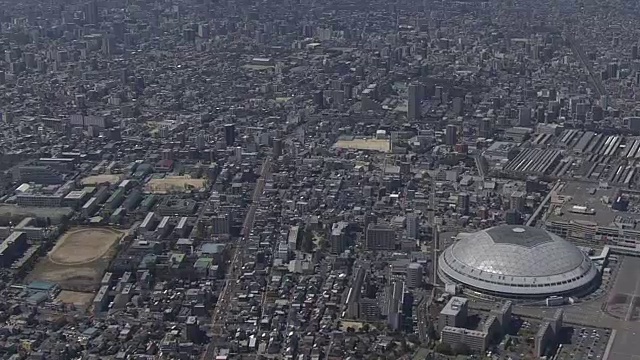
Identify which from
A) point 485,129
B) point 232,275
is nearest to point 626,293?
point 232,275

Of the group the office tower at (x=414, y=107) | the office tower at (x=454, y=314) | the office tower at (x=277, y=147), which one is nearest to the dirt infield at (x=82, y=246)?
the office tower at (x=277, y=147)

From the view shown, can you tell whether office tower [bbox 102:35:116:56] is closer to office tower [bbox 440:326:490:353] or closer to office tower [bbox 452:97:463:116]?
office tower [bbox 452:97:463:116]

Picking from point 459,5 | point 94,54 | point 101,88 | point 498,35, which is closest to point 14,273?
point 101,88

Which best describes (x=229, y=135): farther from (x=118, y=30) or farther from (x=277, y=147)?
(x=118, y=30)

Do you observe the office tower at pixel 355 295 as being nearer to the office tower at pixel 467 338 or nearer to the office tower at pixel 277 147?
the office tower at pixel 467 338

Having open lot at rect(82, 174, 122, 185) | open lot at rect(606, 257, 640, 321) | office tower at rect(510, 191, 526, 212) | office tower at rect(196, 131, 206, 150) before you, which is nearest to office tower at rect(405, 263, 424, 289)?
open lot at rect(606, 257, 640, 321)
